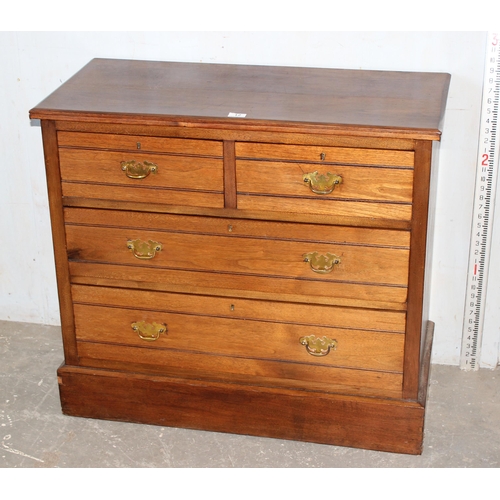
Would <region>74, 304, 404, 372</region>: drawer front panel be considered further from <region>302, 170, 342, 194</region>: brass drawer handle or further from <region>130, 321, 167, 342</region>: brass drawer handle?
<region>302, 170, 342, 194</region>: brass drawer handle

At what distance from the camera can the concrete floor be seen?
3.13m

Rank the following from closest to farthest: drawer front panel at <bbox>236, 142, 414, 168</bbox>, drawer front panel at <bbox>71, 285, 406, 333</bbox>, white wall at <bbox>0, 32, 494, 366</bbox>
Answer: drawer front panel at <bbox>236, 142, 414, 168</bbox>, drawer front panel at <bbox>71, 285, 406, 333</bbox>, white wall at <bbox>0, 32, 494, 366</bbox>

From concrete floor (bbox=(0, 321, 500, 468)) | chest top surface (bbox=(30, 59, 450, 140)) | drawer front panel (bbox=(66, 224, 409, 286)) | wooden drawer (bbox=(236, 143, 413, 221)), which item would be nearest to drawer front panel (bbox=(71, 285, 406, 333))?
drawer front panel (bbox=(66, 224, 409, 286))

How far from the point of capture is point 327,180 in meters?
2.86

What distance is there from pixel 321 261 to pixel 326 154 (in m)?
0.36

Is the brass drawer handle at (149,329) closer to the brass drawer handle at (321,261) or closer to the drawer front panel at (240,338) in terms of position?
the drawer front panel at (240,338)

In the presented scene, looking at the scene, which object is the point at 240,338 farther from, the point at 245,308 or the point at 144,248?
the point at 144,248

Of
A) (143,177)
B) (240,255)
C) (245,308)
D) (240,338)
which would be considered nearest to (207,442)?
(240,338)

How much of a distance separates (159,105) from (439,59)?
101 cm

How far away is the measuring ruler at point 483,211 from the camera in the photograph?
322cm

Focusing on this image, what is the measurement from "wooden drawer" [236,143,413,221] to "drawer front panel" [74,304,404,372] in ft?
1.40

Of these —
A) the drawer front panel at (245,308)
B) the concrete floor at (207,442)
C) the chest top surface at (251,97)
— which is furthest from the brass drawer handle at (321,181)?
the concrete floor at (207,442)

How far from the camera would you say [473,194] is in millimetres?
3398

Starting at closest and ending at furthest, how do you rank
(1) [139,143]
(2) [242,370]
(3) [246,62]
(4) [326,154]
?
(4) [326,154]
(1) [139,143]
(2) [242,370]
(3) [246,62]
